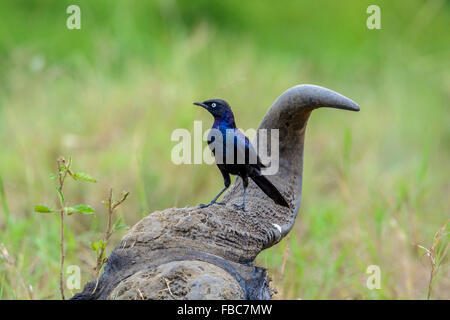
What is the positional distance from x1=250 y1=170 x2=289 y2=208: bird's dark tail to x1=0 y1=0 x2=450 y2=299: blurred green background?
0.42 m

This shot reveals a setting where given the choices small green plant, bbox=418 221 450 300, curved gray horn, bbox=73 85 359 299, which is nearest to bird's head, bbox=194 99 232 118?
curved gray horn, bbox=73 85 359 299

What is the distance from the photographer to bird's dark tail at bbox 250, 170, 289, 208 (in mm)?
1945

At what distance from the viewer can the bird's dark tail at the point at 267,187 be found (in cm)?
195

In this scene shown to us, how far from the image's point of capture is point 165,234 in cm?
174

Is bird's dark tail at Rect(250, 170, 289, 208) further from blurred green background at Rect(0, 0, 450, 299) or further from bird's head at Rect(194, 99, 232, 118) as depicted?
blurred green background at Rect(0, 0, 450, 299)

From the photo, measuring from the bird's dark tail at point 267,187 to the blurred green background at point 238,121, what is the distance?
419mm

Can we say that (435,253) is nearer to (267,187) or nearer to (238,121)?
(267,187)

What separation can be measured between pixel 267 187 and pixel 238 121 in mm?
2837

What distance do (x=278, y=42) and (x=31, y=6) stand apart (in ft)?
9.12

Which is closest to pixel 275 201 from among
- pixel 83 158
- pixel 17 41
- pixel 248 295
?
pixel 248 295

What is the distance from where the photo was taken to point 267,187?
197 cm

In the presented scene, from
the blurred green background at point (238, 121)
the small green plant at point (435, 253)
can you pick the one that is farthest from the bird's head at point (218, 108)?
the small green plant at point (435, 253)

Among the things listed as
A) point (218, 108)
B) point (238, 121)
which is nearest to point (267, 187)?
point (218, 108)
